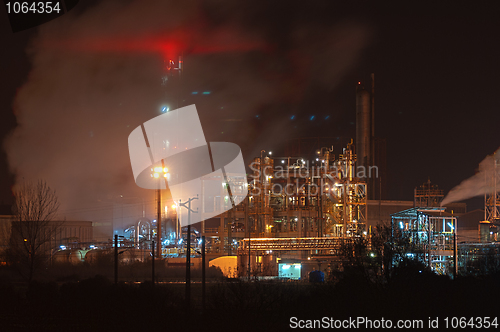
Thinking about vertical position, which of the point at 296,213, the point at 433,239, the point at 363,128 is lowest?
the point at 433,239

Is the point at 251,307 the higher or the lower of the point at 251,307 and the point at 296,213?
the lower

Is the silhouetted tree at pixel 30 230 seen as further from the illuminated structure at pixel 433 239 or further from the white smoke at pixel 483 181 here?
the white smoke at pixel 483 181

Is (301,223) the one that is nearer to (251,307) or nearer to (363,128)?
(363,128)

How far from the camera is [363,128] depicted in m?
45.5

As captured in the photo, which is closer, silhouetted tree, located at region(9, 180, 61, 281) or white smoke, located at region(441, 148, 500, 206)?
silhouetted tree, located at region(9, 180, 61, 281)

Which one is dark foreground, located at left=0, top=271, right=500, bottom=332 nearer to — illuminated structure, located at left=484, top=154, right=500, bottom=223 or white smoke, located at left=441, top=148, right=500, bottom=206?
illuminated structure, located at left=484, top=154, right=500, bottom=223

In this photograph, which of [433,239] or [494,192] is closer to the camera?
[433,239]

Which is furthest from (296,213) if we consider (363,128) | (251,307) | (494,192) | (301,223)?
(251,307)

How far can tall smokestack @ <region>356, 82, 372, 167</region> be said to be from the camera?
4531 centimetres

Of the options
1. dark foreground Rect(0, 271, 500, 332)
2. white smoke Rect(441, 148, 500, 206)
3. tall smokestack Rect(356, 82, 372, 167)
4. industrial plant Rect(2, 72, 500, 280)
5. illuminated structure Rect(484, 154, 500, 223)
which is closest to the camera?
dark foreground Rect(0, 271, 500, 332)

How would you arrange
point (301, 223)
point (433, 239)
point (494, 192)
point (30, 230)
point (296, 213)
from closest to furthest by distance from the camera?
point (30, 230), point (433, 239), point (494, 192), point (296, 213), point (301, 223)

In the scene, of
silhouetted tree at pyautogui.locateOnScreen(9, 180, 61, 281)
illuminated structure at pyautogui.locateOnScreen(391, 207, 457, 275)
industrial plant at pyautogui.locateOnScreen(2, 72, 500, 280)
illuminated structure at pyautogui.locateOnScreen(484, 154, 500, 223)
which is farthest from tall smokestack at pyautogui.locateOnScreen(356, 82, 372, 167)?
silhouetted tree at pyautogui.locateOnScreen(9, 180, 61, 281)

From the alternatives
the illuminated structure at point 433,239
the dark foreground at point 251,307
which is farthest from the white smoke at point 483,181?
the dark foreground at point 251,307

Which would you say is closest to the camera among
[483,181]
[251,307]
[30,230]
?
[251,307]
